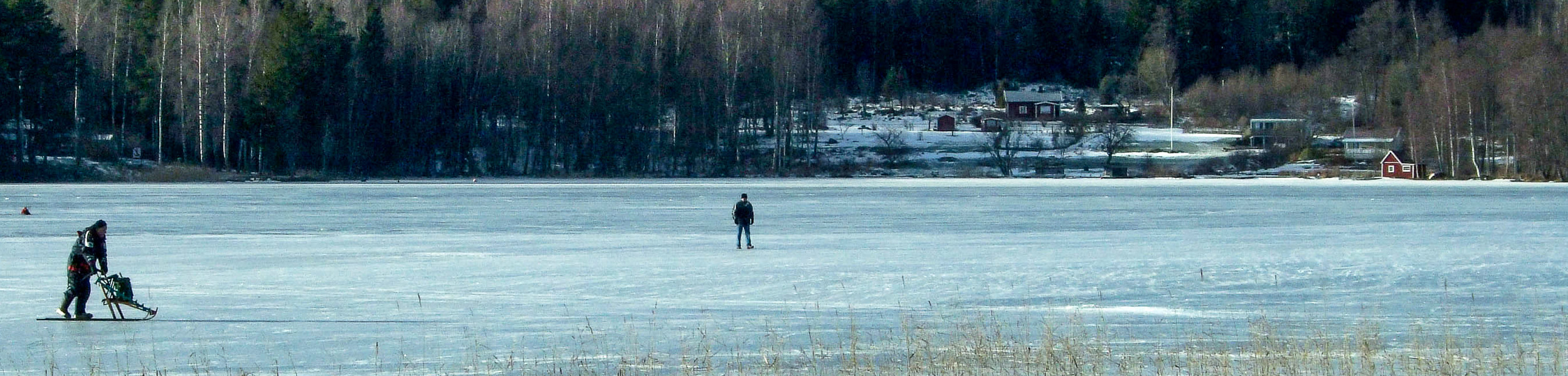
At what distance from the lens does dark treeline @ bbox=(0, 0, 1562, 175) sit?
57.1 metres

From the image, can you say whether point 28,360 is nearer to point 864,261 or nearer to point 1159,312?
point 1159,312

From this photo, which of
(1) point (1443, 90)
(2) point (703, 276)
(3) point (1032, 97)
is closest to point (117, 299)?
(2) point (703, 276)

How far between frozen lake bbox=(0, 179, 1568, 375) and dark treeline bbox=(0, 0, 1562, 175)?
2558cm

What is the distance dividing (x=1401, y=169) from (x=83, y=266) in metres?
60.0

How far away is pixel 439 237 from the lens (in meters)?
22.0

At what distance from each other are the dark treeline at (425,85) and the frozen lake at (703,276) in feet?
83.9

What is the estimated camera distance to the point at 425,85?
64062 millimetres

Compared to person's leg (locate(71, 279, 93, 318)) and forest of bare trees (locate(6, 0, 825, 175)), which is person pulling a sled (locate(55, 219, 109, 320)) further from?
forest of bare trees (locate(6, 0, 825, 175))

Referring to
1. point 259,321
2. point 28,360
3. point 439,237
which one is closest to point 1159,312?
point 259,321

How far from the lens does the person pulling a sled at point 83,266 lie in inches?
455

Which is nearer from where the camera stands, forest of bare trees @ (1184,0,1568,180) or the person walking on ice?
the person walking on ice

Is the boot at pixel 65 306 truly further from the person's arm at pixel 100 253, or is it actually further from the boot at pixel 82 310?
the person's arm at pixel 100 253

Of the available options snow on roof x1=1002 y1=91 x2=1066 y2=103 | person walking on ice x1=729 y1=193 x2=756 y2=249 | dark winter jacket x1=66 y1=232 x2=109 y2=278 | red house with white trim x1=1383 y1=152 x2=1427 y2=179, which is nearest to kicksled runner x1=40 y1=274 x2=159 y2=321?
dark winter jacket x1=66 y1=232 x2=109 y2=278

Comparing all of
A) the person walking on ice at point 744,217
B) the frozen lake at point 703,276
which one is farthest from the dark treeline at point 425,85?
the person walking on ice at point 744,217
